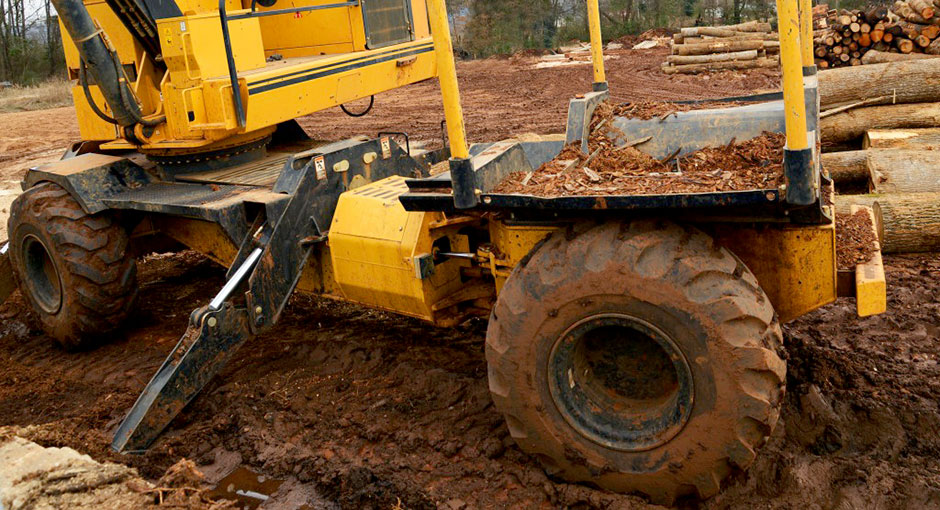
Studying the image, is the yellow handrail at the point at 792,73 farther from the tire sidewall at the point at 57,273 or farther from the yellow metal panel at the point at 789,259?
the tire sidewall at the point at 57,273

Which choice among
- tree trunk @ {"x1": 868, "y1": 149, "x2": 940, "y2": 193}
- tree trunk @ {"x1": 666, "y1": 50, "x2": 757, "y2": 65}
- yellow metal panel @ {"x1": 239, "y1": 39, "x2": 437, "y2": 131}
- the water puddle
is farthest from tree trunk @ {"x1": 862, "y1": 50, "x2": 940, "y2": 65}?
the water puddle

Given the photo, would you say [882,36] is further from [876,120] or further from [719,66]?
[876,120]

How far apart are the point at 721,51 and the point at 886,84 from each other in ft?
33.6

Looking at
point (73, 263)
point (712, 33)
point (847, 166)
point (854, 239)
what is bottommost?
point (847, 166)

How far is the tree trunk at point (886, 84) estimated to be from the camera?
30.9ft

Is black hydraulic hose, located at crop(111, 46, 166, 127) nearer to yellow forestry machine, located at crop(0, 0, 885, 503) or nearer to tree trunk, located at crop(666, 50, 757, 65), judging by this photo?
yellow forestry machine, located at crop(0, 0, 885, 503)

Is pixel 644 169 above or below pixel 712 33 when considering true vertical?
below

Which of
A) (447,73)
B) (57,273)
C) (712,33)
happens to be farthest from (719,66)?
(447,73)

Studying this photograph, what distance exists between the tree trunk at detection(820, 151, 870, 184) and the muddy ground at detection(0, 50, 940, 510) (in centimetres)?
168

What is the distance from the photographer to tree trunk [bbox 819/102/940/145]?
9.15m

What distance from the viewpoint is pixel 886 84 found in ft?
31.2

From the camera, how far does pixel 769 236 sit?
151 inches

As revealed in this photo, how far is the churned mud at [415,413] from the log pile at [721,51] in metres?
12.7

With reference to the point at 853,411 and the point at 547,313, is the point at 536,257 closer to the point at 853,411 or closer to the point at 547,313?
the point at 547,313
